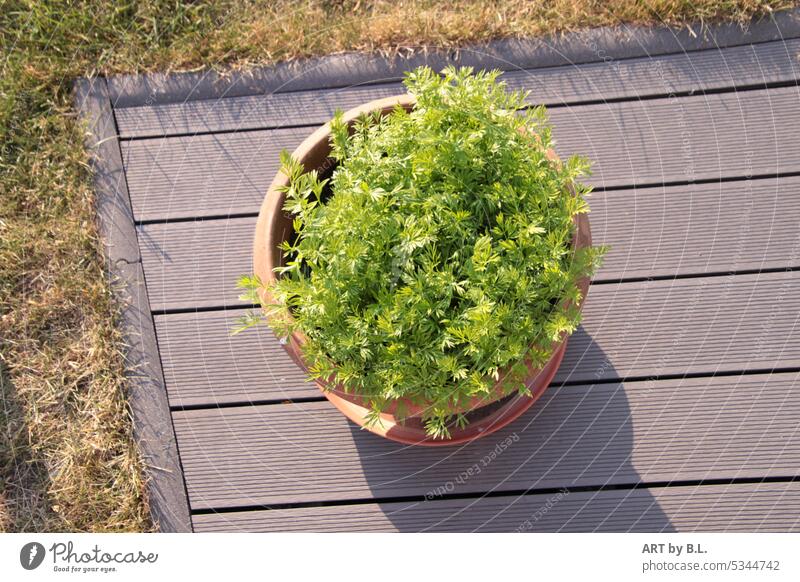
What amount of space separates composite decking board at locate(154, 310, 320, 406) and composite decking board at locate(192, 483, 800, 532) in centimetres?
39

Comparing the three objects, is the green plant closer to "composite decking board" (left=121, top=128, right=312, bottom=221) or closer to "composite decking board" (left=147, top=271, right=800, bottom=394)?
"composite decking board" (left=147, top=271, right=800, bottom=394)

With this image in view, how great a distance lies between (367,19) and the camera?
224 cm

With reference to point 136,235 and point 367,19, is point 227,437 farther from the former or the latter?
point 367,19

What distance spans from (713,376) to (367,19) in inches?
63.5

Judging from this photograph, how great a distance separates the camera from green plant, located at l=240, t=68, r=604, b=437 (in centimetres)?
137

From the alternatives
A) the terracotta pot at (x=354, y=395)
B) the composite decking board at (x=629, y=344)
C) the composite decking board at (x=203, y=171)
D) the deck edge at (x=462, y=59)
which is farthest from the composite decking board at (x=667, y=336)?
A: the deck edge at (x=462, y=59)

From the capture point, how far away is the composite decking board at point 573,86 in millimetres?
2166

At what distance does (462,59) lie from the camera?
2191mm
